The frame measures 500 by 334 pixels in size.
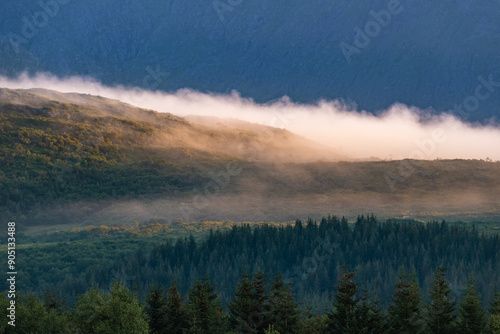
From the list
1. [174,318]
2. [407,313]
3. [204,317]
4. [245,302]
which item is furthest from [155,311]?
[407,313]

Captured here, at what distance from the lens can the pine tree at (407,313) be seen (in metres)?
90.7

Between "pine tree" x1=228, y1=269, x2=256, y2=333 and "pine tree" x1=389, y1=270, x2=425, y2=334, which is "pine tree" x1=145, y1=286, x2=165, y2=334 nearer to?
"pine tree" x1=228, y1=269, x2=256, y2=333

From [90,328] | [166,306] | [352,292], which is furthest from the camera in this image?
[166,306]

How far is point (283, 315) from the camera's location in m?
93.3

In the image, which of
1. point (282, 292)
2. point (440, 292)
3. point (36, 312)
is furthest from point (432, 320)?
point (36, 312)

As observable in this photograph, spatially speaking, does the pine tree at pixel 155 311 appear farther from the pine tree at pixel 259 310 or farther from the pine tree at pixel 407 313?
the pine tree at pixel 407 313

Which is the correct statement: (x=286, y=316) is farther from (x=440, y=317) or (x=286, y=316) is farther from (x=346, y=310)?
(x=440, y=317)

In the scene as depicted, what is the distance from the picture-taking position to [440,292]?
92.7 meters

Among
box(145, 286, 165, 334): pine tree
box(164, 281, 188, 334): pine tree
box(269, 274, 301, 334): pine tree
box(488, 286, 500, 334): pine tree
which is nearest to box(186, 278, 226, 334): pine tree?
box(164, 281, 188, 334): pine tree

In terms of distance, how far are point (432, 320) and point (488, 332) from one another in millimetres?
5601

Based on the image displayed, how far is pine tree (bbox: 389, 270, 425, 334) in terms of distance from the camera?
90.7 m

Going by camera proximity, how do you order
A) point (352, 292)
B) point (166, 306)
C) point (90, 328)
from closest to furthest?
point (352, 292) → point (90, 328) → point (166, 306)

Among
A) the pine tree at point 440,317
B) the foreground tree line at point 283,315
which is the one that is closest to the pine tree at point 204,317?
the foreground tree line at point 283,315

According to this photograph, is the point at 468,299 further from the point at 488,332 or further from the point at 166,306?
the point at 166,306
